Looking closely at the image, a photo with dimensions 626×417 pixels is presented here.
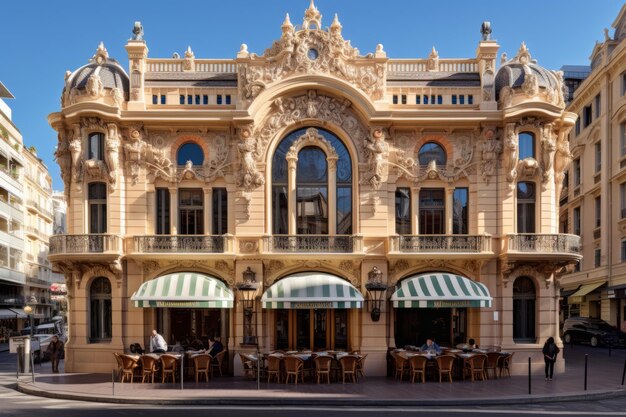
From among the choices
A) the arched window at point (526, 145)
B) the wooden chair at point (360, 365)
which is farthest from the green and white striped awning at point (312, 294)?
the arched window at point (526, 145)

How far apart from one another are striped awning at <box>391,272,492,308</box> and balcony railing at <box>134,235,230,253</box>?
774 cm

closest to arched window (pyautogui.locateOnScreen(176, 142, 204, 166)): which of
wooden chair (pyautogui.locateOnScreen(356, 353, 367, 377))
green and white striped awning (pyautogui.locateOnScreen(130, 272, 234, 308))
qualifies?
green and white striped awning (pyautogui.locateOnScreen(130, 272, 234, 308))

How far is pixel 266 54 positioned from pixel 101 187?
29.9 feet

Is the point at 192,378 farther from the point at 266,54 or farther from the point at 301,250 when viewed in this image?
the point at 266,54

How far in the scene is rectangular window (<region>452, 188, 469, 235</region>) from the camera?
2492 cm

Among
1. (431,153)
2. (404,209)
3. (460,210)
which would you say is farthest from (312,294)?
(431,153)

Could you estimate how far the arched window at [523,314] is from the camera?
24375 mm

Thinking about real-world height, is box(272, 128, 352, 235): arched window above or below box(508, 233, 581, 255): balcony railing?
above

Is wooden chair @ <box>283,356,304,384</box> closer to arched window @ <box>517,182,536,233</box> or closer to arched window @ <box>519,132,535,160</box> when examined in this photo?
arched window @ <box>517,182,536,233</box>

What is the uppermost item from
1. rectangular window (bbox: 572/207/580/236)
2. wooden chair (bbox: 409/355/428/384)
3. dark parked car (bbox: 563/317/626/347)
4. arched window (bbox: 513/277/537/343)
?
rectangular window (bbox: 572/207/580/236)

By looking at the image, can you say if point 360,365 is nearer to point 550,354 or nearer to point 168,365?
point 550,354

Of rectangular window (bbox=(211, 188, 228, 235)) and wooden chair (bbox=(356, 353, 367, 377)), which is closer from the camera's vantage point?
wooden chair (bbox=(356, 353, 367, 377))

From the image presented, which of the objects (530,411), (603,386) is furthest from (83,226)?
(603,386)

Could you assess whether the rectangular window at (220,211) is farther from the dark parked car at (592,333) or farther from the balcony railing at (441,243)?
the dark parked car at (592,333)
